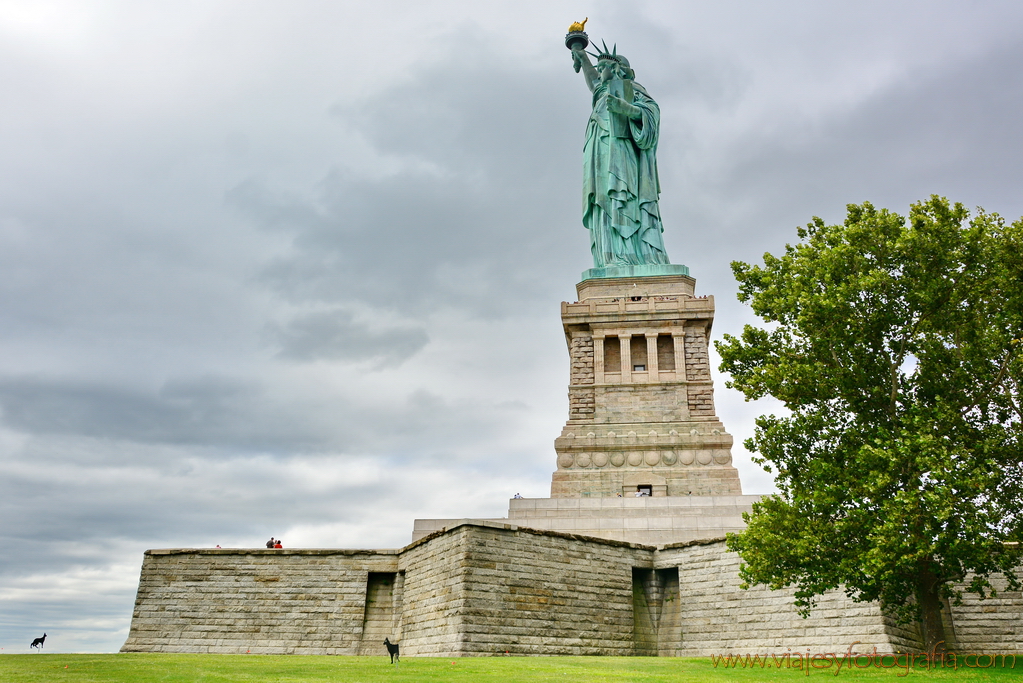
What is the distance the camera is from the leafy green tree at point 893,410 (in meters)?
15.4

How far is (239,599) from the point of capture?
954 inches

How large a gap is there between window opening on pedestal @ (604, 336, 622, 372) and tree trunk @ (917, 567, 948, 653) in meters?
22.6

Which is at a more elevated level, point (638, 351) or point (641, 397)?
point (638, 351)

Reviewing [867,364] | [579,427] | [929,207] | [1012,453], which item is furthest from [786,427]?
[579,427]

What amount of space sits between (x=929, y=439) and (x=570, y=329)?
24.9m

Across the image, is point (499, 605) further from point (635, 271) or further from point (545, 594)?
point (635, 271)

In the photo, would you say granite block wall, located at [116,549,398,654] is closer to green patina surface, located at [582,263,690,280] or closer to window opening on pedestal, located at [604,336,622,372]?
window opening on pedestal, located at [604,336,622,372]

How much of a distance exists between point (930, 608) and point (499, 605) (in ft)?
31.5

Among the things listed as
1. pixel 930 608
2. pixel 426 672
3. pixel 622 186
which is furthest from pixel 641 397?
pixel 426 672

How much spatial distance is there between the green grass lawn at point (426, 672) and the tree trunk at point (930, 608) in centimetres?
111

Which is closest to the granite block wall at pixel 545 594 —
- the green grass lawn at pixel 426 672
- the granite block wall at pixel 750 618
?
the granite block wall at pixel 750 618

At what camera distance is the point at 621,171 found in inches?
1734

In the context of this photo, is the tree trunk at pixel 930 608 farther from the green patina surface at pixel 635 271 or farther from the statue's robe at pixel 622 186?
the statue's robe at pixel 622 186

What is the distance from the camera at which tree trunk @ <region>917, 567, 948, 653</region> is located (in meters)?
16.0
